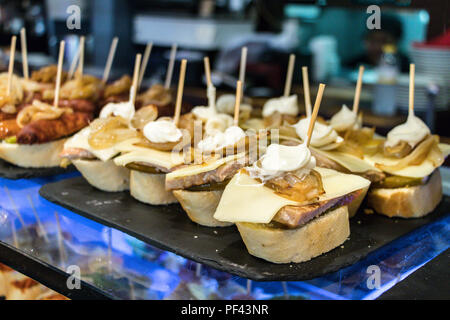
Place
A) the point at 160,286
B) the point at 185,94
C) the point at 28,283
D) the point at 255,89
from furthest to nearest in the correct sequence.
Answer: the point at 255,89 → the point at 185,94 → the point at 28,283 → the point at 160,286

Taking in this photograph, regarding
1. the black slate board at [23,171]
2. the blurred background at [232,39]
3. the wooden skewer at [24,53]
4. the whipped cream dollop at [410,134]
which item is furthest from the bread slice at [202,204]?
the blurred background at [232,39]

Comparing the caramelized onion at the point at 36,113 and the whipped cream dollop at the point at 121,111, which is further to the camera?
the caramelized onion at the point at 36,113

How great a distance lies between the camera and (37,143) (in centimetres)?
310

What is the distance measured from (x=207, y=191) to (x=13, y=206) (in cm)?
107

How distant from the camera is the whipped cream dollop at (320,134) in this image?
2.54m

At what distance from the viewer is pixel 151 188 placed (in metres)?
2.65

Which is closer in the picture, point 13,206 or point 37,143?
point 13,206

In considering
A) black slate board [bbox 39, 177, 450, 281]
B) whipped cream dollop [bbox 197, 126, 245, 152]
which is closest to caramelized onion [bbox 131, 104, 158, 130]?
black slate board [bbox 39, 177, 450, 281]

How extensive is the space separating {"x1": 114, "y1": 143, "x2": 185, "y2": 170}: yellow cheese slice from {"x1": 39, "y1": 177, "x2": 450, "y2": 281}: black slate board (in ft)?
0.80

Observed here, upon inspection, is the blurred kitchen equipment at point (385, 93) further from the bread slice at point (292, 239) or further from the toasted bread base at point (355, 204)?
the bread slice at point (292, 239)

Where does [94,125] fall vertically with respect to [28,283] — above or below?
above

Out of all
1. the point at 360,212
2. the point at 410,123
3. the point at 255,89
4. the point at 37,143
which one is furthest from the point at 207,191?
the point at 255,89

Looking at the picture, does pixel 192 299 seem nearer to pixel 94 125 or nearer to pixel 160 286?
pixel 160 286

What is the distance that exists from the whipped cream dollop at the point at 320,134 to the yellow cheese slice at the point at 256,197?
35cm
